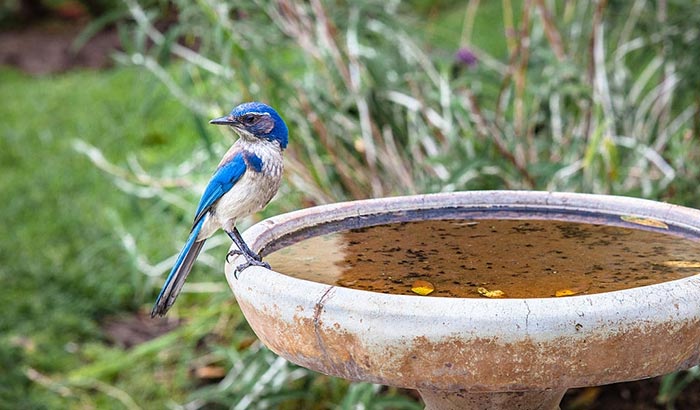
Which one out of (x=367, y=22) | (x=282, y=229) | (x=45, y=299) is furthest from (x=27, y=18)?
(x=282, y=229)

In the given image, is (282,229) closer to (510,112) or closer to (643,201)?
(643,201)

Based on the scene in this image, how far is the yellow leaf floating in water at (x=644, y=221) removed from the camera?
7.02 feet

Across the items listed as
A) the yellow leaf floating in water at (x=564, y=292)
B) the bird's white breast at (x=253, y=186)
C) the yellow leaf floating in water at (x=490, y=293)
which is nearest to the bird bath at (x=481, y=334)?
the yellow leaf floating in water at (x=564, y=292)

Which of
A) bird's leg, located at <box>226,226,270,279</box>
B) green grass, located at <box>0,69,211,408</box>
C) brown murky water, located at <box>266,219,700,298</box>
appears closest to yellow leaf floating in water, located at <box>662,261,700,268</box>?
brown murky water, located at <box>266,219,700,298</box>

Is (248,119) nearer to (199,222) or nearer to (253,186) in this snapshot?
(253,186)

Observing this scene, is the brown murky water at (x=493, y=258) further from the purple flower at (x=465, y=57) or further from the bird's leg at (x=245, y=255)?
the purple flower at (x=465, y=57)

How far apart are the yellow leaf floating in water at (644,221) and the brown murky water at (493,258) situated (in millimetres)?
21

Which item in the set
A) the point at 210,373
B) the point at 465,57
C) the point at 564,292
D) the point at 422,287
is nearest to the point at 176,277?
the point at 422,287

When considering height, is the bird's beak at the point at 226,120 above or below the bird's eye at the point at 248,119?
above

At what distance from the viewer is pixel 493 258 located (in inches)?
78.0

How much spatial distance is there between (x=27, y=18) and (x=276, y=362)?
31.6 ft

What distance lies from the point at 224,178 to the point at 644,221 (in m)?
0.93

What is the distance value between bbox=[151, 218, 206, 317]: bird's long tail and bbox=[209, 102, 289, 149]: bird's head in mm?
242

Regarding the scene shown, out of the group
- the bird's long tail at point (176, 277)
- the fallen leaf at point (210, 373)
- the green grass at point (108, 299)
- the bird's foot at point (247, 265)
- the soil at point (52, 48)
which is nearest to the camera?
the bird's foot at point (247, 265)
